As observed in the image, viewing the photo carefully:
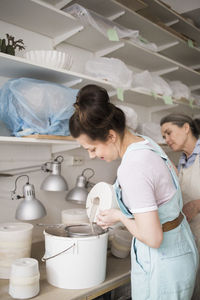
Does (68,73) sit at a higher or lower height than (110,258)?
higher

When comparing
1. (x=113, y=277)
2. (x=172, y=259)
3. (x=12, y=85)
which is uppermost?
(x=12, y=85)

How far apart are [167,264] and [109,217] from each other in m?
0.28

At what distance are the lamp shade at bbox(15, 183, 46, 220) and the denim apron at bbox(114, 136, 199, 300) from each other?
49 centimetres

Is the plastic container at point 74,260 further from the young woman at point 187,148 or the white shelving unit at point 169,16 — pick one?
the white shelving unit at point 169,16

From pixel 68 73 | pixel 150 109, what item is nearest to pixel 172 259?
pixel 68 73

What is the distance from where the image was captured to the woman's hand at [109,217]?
1.14 metres

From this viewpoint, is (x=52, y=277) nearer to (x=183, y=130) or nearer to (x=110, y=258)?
(x=110, y=258)

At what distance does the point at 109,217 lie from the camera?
116 cm

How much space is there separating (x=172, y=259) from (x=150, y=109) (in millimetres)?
→ 1650

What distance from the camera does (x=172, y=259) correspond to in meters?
1.10

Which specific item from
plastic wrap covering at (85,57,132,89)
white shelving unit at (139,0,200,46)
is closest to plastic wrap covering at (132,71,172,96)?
plastic wrap covering at (85,57,132,89)

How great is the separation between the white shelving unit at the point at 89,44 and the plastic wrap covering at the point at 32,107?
7 centimetres

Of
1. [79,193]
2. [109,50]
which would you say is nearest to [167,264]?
[79,193]

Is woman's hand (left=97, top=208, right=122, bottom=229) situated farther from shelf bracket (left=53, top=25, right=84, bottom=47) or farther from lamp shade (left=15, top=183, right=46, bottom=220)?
shelf bracket (left=53, top=25, right=84, bottom=47)
